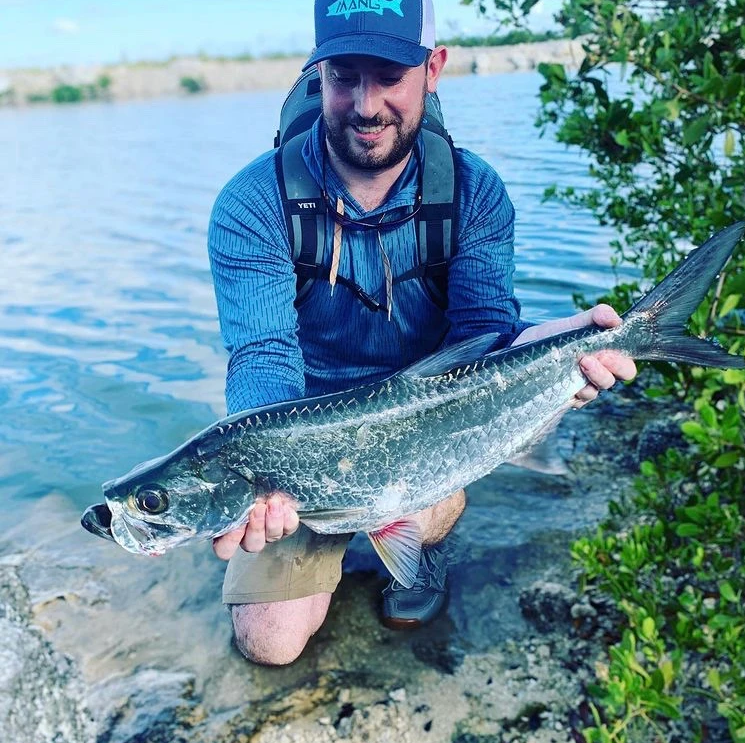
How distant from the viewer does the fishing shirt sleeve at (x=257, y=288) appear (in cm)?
379

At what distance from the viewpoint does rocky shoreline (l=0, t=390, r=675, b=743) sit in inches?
143

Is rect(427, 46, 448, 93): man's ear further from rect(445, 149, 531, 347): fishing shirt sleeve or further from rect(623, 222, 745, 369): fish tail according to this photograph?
rect(623, 222, 745, 369): fish tail

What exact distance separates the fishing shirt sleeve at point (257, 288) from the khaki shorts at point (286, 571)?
0.84m

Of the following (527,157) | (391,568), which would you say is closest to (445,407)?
(391,568)

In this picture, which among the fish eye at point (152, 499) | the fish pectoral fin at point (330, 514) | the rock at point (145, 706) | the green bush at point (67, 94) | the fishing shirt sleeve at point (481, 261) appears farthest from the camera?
the green bush at point (67, 94)

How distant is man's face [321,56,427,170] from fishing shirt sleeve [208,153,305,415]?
1.46 ft

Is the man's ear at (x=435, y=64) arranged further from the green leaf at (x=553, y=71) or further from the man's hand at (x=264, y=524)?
the man's hand at (x=264, y=524)

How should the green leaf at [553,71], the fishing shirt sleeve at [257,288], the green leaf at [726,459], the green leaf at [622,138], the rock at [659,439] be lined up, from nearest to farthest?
the green leaf at [726,459] < the fishing shirt sleeve at [257,288] < the green leaf at [622,138] < the green leaf at [553,71] < the rock at [659,439]

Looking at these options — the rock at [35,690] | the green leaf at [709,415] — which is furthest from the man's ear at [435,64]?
the rock at [35,690]

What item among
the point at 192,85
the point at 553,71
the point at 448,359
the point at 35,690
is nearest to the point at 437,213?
the point at 448,359

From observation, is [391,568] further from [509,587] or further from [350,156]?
[350,156]

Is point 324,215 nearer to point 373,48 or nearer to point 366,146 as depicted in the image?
point 366,146

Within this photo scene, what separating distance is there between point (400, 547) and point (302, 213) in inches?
64.5

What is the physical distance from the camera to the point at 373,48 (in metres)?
3.61
